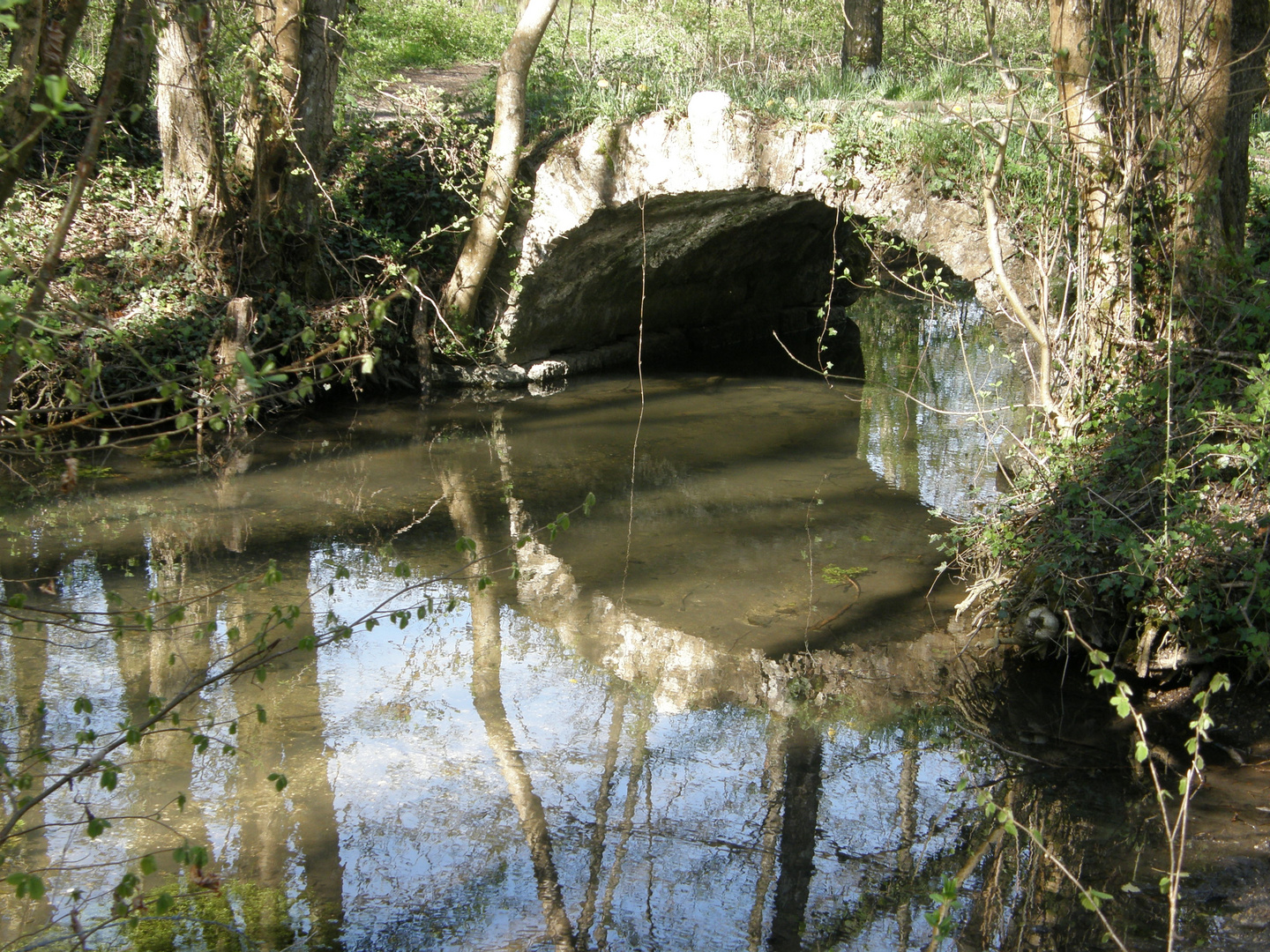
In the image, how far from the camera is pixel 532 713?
3842 millimetres

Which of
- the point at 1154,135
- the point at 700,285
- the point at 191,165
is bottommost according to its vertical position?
the point at 700,285

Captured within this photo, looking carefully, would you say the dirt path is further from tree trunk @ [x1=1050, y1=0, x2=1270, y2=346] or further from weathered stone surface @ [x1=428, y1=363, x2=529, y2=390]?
tree trunk @ [x1=1050, y1=0, x2=1270, y2=346]

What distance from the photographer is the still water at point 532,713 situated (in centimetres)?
274

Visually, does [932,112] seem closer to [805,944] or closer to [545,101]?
[545,101]

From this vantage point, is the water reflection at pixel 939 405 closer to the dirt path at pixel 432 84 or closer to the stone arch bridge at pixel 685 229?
the stone arch bridge at pixel 685 229

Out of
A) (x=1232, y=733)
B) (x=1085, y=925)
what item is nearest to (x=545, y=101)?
(x=1232, y=733)

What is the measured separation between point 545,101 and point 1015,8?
9884mm

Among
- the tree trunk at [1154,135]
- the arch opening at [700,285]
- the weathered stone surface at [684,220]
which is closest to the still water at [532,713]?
the tree trunk at [1154,135]

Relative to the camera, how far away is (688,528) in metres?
5.95

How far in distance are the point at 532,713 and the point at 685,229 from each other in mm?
6649

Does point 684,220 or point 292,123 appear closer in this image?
point 292,123

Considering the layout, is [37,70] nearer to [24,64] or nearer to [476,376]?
[24,64]

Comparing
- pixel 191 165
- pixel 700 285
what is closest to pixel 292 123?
pixel 191 165

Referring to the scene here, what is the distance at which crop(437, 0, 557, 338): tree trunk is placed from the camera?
7957mm
